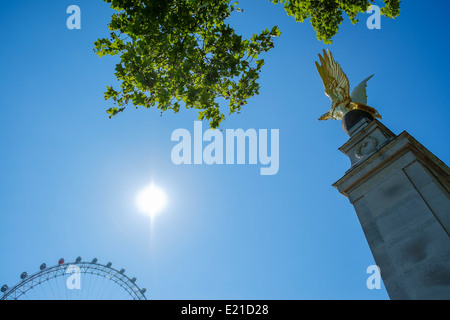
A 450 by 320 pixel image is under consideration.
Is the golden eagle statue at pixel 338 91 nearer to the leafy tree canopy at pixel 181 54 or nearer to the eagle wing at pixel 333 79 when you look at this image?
the eagle wing at pixel 333 79

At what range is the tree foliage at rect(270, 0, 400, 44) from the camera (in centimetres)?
1120

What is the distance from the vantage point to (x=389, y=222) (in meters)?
7.66

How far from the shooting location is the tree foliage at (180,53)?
787 cm

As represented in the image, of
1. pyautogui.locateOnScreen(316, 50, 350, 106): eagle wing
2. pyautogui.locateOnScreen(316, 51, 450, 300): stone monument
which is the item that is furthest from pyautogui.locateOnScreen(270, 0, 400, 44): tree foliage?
pyautogui.locateOnScreen(316, 51, 450, 300): stone monument

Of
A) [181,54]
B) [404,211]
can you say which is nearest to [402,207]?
[404,211]

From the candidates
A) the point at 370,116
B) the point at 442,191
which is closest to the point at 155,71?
the point at 442,191

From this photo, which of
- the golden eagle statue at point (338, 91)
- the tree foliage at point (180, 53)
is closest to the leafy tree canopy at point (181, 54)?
the tree foliage at point (180, 53)

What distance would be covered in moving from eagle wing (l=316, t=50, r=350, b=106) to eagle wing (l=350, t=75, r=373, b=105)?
0.36 metres

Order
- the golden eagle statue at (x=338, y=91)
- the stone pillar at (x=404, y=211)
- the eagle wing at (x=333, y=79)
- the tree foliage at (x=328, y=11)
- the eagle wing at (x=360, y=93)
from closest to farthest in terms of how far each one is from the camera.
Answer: the stone pillar at (x=404, y=211)
the tree foliage at (x=328, y=11)
the golden eagle statue at (x=338, y=91)
the eagle wing at (x=360, y=93)
the eagle wing at (x=333, y=79)

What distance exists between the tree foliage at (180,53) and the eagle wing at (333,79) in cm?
610

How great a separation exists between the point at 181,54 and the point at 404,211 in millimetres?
7828
